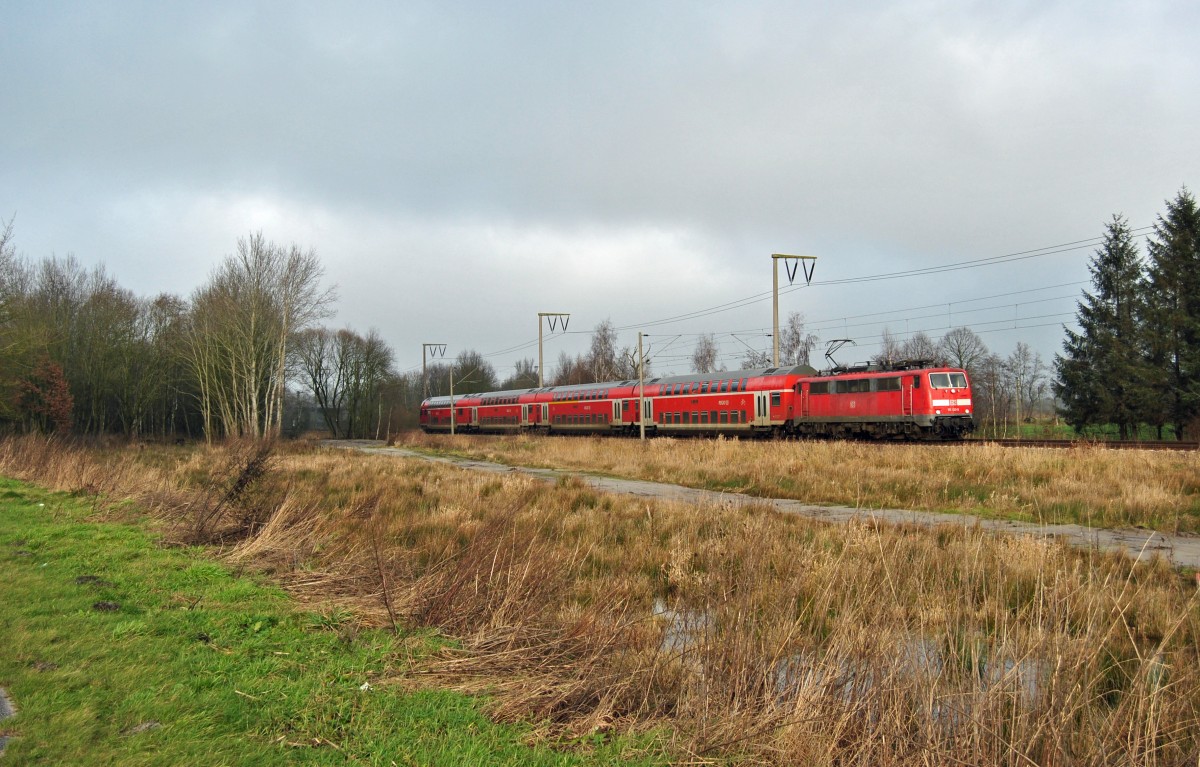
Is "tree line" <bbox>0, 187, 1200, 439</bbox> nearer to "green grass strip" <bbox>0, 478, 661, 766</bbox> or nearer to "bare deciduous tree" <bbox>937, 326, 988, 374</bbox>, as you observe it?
"bare deciduous tree" <bbox>937, 326, 988, 374</bbox>

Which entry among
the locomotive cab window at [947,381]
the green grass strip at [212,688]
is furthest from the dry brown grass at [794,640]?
the locomotive cab window at [947,381]

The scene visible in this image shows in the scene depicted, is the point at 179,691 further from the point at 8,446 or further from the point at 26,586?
the point at 8,446

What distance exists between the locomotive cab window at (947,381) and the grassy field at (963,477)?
5.63 metres

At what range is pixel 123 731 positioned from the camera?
4.00 metres

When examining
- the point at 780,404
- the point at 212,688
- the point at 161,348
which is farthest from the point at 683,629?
the point at 161,348

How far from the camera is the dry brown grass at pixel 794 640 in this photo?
151 inches

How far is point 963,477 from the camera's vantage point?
16.1m

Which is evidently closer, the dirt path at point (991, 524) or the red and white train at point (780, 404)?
the dirt path at point (991, 524)

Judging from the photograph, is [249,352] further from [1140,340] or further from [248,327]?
[1140,340]

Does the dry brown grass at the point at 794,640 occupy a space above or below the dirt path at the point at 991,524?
above

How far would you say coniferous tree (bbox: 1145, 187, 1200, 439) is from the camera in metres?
34.1

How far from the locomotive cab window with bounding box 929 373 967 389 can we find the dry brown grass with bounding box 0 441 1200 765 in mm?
17355

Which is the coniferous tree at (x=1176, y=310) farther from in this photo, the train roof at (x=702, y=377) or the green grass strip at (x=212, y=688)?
the green grass strip at (x=212, y=688)

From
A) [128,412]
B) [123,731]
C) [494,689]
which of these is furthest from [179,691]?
[128,412]
